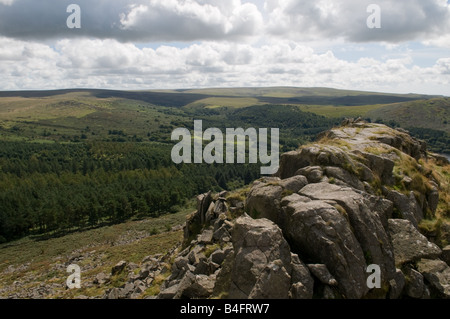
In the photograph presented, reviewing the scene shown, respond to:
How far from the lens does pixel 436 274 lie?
61.1ft

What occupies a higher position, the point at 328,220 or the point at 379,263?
the point at 328,220

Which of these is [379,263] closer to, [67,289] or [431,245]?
[431,245]

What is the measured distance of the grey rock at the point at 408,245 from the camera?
19312mm

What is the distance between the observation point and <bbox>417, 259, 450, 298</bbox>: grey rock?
59.4 feet

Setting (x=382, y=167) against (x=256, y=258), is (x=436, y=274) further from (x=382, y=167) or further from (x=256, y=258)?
(x=256, y=258)

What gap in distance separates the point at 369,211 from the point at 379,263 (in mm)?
3071

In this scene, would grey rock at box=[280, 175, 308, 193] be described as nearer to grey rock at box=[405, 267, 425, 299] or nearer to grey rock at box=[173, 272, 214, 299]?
grey rock at box=[173, 272, 214, 299]

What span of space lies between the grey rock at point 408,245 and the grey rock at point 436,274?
47cm

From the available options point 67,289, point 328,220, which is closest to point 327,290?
point 328,220

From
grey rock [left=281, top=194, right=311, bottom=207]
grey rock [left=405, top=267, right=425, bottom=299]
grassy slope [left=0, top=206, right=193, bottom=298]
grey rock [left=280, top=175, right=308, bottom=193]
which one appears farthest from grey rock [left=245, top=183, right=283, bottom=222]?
grassy slope [left=0, top=206, right=193, bottom=298]

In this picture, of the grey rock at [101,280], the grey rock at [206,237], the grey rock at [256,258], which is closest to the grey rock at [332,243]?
the grey rock at [256,258]

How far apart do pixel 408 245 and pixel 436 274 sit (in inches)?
83.5

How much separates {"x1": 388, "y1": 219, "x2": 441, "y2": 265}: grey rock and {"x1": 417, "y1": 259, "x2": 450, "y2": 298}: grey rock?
467 millimetres
